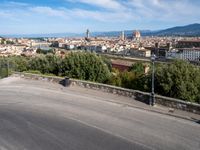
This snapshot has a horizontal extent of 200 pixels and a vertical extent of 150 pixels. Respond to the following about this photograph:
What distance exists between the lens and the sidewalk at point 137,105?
1204 cm

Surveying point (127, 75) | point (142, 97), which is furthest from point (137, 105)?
point (127, 75)

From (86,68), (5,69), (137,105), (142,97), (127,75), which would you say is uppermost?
(86,68)

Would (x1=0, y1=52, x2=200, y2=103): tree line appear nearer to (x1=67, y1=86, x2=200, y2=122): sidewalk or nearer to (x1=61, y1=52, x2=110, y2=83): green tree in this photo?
(x1=61, y1=52, x2=110, y2=83): green tree

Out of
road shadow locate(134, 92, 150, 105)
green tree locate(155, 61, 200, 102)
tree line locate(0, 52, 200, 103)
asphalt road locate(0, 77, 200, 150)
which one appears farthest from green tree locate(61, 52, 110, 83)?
road shadow locate(134, 92, 150, 105)

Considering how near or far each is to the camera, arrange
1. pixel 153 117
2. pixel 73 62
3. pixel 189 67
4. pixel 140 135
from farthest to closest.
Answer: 1. pixel 73 62
2. pixel 189 67
3. pixel 153 117
4. pixel 140 135

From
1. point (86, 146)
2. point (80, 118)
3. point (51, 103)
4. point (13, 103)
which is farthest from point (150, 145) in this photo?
point (13, 103)

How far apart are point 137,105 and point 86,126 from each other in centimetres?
371

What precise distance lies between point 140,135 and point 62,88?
9.63 m

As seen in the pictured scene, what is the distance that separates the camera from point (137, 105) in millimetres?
14102

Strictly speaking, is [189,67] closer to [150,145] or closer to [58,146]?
[150,145]

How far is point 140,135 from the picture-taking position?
9.97 m

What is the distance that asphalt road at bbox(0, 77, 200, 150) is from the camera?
928 centimetres

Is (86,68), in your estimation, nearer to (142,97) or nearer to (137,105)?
(142,97)

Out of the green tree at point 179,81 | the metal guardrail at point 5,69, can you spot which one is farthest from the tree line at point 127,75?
the metal guardrail at point 5,69
